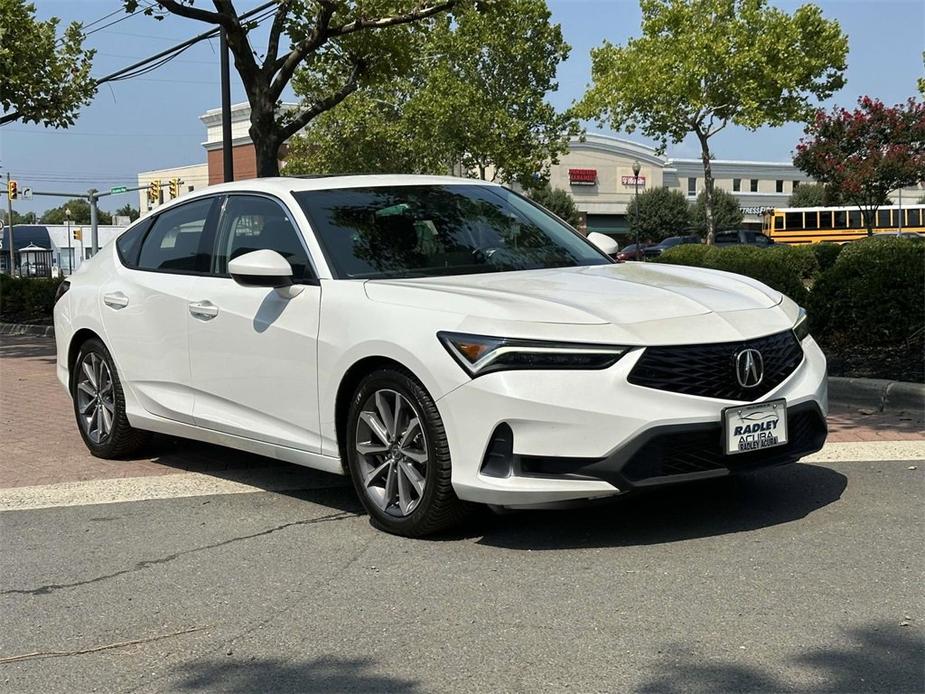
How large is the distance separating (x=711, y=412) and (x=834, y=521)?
3.30ft

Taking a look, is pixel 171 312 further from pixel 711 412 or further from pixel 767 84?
pixel 767 84

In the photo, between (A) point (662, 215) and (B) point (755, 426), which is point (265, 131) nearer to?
(B) point (755, 426)

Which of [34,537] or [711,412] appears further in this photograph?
[34,537]

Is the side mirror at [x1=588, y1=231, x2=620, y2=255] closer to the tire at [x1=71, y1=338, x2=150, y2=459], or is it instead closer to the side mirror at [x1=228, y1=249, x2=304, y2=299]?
the side mirror at [x1=228, y1=249, x2=304, y2=299]

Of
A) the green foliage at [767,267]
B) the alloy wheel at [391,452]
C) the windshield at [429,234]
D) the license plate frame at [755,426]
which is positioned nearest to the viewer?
the license plate frame at [755,426]

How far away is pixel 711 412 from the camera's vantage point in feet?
14.5

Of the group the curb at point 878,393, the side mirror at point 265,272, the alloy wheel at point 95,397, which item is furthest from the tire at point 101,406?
the curb at point 878,393

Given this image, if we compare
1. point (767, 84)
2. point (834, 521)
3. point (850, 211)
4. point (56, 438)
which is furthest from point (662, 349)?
point (850, 211)

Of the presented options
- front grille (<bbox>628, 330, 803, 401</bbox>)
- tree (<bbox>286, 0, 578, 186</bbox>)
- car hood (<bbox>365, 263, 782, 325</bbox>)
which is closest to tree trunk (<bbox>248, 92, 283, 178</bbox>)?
car hood (<bbox>365, 263, 782, 325</bbox>)

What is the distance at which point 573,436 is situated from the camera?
4289 mm

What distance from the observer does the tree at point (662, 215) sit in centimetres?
7125

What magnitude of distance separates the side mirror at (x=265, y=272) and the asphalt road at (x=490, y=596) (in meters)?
1.16

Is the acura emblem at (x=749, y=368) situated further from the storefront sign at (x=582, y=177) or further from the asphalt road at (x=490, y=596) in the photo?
the storefront sign at (x=582, y=177)

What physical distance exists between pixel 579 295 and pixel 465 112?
104 ft
